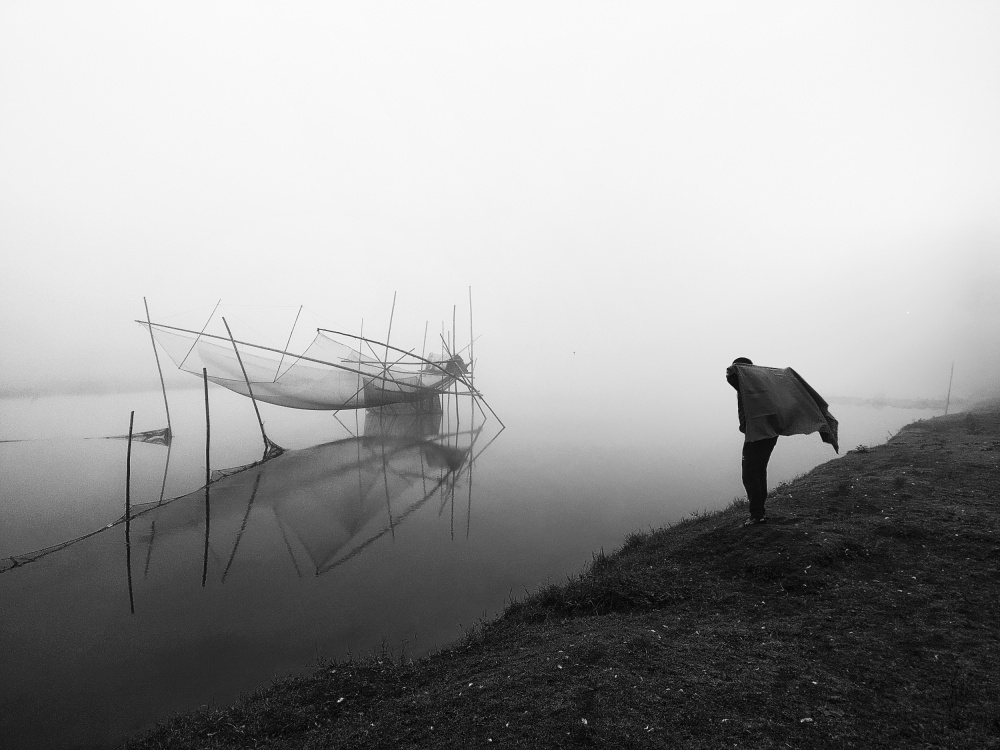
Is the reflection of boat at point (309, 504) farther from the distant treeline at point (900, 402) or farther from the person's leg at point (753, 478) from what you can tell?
the distant treeline at point (900, 402)

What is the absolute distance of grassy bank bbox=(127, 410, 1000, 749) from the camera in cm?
271

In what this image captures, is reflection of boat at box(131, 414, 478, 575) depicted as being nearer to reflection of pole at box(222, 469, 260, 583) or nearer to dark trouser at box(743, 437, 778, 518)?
reflection of pole at box(222, 469, 260, 583)

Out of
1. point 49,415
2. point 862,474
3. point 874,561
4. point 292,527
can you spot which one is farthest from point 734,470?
point 49,415

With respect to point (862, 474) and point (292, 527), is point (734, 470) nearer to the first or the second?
point (862, 474)

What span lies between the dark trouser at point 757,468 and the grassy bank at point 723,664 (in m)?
0.41

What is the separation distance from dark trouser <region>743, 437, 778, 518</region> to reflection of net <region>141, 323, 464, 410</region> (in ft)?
44.6

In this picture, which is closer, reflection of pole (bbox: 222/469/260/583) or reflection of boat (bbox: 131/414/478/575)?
reflection of pole (bbox: 222/469/260/583)

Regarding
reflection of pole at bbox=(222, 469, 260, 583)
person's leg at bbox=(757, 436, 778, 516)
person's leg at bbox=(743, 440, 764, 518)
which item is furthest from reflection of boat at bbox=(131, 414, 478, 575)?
person's leg at bbox=(757, 436, 778, 516)

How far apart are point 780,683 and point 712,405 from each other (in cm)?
3607

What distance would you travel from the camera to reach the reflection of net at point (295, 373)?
16059 mm

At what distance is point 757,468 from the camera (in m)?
5.90

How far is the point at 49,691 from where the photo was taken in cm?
490

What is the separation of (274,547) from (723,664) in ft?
26.6

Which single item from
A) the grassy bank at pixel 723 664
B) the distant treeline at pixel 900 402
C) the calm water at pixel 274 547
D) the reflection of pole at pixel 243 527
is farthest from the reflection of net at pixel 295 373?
the distant treeline at pixel 900 402
